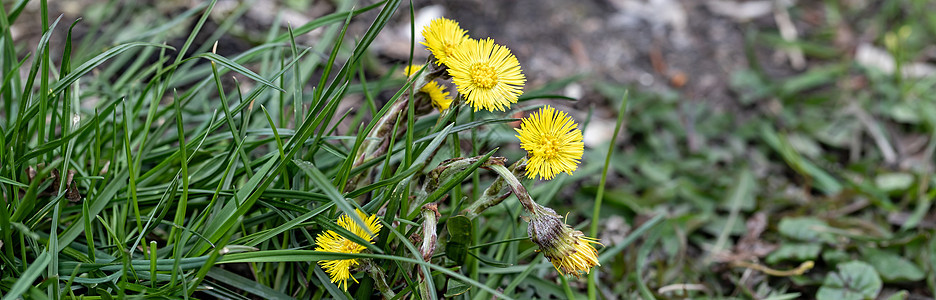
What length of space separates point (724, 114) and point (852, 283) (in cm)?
107

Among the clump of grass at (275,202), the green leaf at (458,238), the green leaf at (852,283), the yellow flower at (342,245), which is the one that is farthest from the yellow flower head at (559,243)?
the green leaf at (852,283)

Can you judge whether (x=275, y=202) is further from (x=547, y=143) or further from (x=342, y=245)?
(x=547, y=143)

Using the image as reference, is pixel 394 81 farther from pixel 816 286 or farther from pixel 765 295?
pixel 816 286

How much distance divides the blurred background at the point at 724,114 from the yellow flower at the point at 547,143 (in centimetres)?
45

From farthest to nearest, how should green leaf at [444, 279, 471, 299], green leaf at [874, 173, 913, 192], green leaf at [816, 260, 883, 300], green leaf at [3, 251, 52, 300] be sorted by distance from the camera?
green leaf at [874, 173, 913, 192]
green leaf at [816, 260, 883, 300]
green leaf at [444, 279, 471, 299]
green leaf at [3, 251, 52, 300]

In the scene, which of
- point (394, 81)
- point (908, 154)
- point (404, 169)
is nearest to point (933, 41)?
point (908, 154)

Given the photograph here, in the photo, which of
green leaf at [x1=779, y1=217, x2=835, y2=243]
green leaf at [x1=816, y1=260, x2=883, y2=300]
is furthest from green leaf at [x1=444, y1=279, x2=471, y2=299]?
green leaf at [x1=779, y1=217, x2=835, y2=243]

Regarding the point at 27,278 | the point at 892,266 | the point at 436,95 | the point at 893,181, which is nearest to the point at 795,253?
the point at 892,266

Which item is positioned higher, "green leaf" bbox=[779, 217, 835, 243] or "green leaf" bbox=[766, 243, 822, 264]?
"green leaf" bbox=[779, 217, 835, 243]

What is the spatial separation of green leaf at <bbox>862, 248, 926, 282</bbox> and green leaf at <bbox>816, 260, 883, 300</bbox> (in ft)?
0.24

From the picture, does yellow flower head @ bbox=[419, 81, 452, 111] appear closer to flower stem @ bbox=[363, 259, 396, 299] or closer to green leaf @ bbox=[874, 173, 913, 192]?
flower stem @ bbox=[363, 259, 396, 299]

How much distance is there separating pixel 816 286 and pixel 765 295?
19 centimetres

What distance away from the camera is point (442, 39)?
1.08 meters

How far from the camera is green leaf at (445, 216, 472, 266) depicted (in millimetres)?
1124
